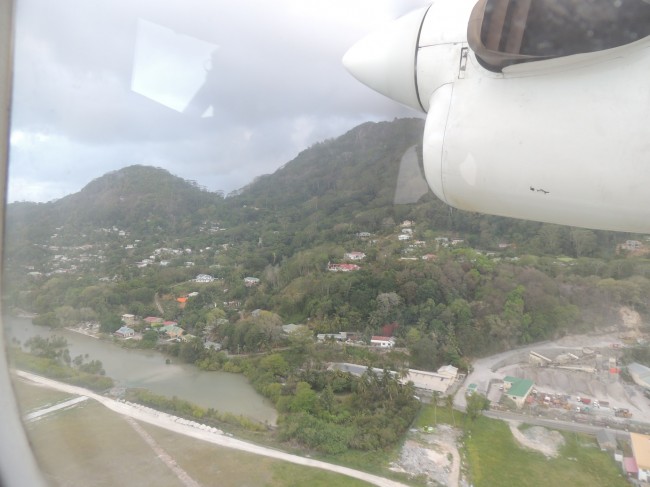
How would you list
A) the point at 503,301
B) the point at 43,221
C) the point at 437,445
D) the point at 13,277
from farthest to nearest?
the point at 503,301
the point at 437,445
the point at 43,221
the point at 13,277

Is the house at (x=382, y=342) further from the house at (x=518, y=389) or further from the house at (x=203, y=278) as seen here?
the house at (x=203, y=278)

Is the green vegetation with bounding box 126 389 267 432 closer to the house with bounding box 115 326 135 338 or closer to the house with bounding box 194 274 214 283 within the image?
the house with bounding box 115 326 135 338

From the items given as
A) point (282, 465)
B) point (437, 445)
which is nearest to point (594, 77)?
point (282, 465)

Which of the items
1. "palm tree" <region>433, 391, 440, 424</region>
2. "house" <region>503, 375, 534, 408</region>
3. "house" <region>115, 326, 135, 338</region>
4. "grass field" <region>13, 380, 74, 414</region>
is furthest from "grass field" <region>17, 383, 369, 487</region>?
"house" <region>115, 326, 135, 338</region>

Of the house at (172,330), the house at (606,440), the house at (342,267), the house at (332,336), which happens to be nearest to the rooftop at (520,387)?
the house at (606,440)

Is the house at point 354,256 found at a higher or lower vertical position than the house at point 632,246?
higher

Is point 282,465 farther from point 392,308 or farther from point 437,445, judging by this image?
point 392,308

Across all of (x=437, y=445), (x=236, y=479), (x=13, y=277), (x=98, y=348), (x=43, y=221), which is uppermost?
(x=43, y=221)
